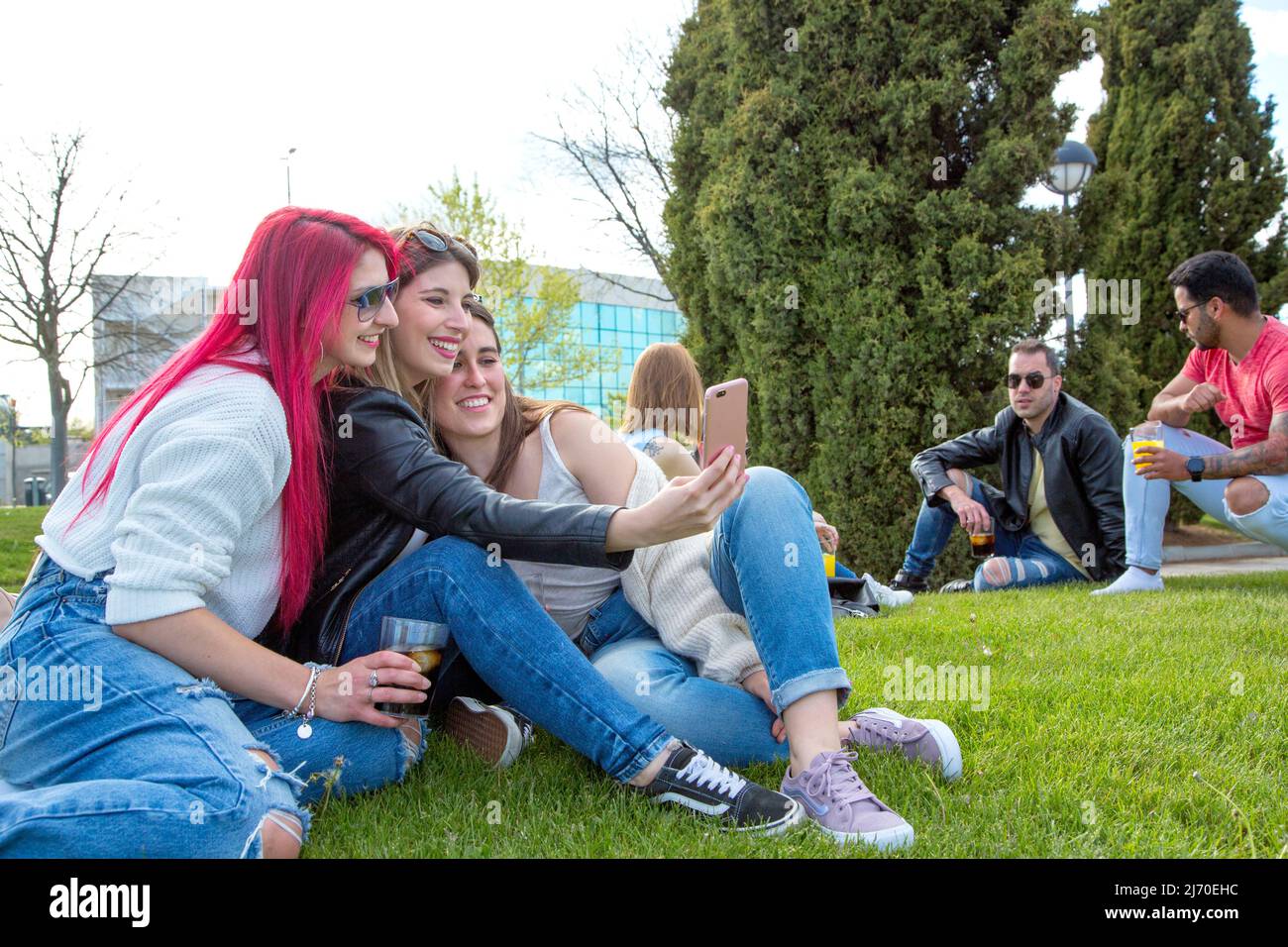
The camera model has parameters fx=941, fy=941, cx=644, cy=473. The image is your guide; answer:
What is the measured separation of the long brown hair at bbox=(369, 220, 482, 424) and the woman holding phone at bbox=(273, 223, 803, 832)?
196 mm

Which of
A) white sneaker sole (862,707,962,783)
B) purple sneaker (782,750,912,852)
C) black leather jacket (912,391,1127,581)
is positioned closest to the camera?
purple sneaker (782,750,912,852)

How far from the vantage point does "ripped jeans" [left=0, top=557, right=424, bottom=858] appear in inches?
63.6

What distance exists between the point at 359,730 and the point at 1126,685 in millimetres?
2521

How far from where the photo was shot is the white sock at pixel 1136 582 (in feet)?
18.0

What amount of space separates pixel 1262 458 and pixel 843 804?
13.7 feet

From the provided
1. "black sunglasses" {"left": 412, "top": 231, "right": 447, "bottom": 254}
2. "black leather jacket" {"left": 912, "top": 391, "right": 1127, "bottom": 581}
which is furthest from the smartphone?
"black leather jacket" {"left": 912, "top": 391, "right": 1127, "bottom": 581}

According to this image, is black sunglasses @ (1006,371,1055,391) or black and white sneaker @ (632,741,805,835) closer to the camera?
black and white sneaker @ (632,741,805,835)

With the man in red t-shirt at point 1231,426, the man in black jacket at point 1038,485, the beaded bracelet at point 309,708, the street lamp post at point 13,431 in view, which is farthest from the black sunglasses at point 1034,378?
the street lamp post at point 13,431

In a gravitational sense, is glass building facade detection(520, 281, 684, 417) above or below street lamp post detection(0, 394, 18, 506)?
above

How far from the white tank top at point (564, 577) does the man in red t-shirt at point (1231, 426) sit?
3697 mm

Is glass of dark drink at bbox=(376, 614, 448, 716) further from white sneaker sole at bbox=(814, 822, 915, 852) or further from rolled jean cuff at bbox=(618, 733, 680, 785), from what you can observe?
white sneaker sole at bbox=(814, 822, 915, 852)

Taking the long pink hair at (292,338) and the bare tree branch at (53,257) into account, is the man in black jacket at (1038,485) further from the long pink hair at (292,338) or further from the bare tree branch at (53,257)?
the bare tree branch at (53,257)

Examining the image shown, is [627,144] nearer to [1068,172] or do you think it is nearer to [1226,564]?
[1068,172]
